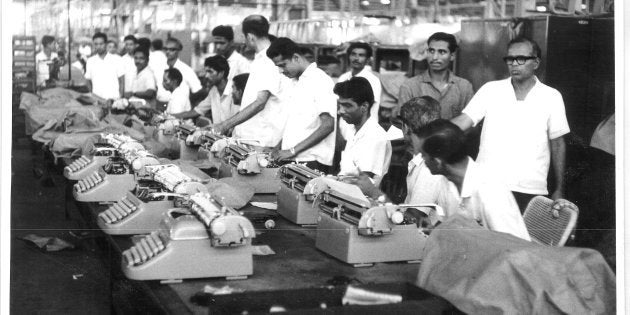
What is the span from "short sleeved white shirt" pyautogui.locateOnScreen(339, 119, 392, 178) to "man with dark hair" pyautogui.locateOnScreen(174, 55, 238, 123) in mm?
2007

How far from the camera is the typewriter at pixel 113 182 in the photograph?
2963 mm

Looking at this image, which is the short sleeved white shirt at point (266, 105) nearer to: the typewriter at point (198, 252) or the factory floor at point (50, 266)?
the factory floor at point (50, 266)

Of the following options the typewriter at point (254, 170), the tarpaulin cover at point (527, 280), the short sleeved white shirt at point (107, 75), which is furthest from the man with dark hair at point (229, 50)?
the tarpaulin cover at point (527, 280)

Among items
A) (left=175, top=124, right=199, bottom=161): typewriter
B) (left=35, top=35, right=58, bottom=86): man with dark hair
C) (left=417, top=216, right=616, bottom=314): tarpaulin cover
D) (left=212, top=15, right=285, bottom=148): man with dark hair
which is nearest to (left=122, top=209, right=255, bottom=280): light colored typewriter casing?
(left=417, top=216, right=616, bottom=314): tarpaulin cover

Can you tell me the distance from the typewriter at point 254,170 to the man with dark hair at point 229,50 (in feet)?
6.85

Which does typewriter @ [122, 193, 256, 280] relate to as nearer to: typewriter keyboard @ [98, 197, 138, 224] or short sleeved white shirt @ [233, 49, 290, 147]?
typewriter keyboard @ [98, 197, 138, 224]

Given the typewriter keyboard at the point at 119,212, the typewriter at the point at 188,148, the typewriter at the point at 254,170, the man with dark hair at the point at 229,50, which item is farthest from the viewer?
the man with dark hair at the point at 229,50

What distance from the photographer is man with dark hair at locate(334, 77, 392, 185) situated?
2949mm

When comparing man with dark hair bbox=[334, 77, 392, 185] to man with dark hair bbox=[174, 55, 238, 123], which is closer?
man with dark hair bbox=[334, 77, 392, 185]

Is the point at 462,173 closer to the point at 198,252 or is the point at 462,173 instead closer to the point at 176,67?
A: the point at 198,252

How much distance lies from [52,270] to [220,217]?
210 cm

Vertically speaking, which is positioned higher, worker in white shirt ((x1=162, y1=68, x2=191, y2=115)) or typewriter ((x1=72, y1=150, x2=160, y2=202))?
worker in white shirt ((x1=162, y1=68, x2=191, y2=115))

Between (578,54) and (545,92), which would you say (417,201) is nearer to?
(545,92)

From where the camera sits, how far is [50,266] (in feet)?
12.4
